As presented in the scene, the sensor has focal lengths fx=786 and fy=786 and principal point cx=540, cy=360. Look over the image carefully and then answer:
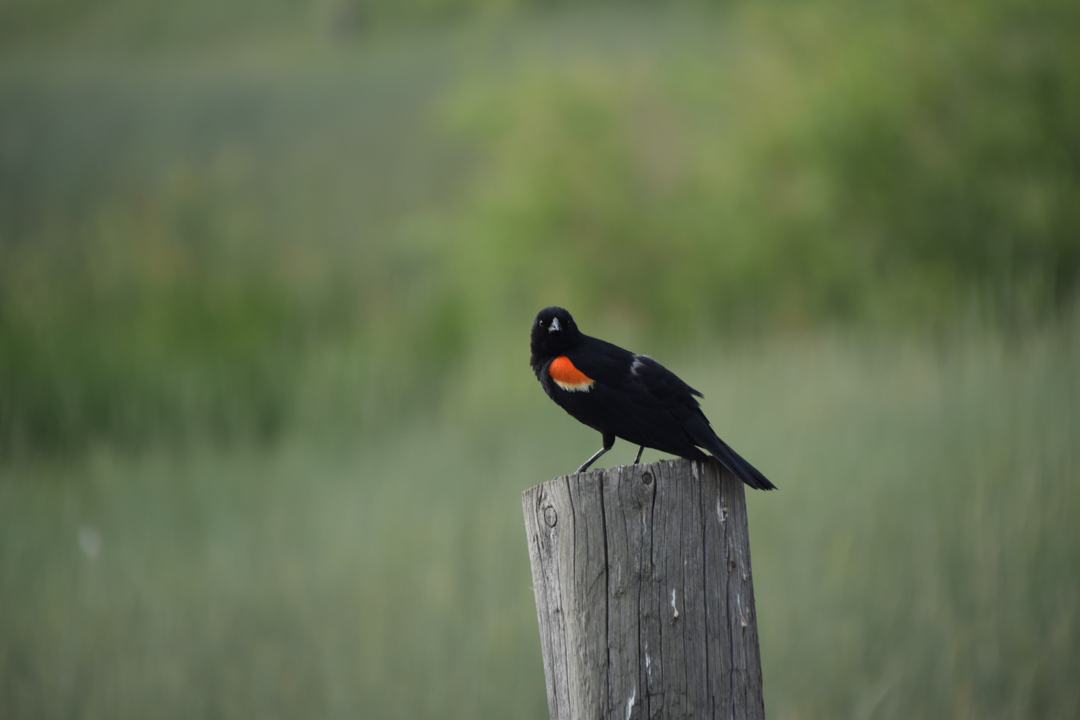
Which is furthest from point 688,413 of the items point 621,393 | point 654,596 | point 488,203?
point 488,203

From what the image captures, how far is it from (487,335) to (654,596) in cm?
1090

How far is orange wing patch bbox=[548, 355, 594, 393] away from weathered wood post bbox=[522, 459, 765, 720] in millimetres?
514

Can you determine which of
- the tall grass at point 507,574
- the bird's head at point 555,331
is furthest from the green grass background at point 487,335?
the bird's head at point 555,331

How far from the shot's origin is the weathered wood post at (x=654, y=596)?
73.2 inches

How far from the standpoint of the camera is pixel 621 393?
2.31 meters

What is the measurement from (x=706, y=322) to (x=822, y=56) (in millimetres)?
5090

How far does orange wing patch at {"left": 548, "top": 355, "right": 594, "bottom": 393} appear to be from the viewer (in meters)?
2.37

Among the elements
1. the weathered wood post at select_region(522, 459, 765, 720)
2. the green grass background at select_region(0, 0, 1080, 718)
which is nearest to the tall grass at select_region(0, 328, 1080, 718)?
the green grass background at select_region(0, 0, 1080, 718)

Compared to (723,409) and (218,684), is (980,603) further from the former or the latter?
(218,684)

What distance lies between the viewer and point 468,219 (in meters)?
17.4

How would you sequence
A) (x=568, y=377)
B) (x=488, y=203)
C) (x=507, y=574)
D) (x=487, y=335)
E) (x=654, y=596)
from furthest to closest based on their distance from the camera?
1. (x=488, y=203)
2. (x=487, y=335)
3. (x=507, y=574)
4. (x=568, y=377)
5. (x=654, y=596)

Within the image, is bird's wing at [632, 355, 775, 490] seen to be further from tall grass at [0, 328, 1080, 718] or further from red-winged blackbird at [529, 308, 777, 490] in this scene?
tall grass at [0, 328, 1080, 718]

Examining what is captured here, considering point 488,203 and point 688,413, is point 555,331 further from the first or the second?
point 488,203

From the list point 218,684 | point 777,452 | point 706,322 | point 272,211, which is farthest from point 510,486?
point 272,211
